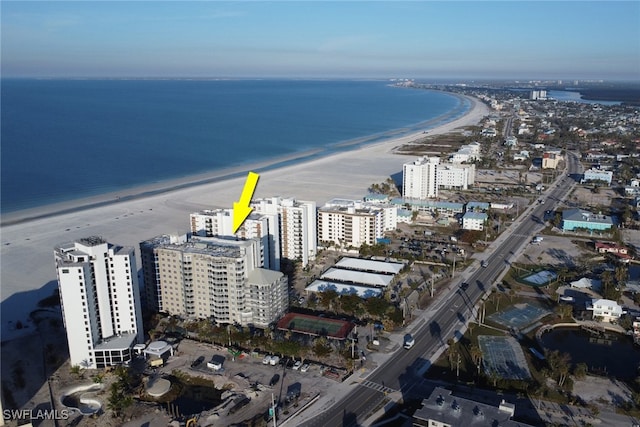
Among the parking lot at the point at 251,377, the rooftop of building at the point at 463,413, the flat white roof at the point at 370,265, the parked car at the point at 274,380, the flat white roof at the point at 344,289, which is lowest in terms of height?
the parking lot at the point at 251,377

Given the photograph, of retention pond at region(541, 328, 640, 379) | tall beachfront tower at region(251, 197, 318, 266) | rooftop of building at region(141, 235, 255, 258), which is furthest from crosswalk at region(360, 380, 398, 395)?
tall beachfront tower at region(251, 197, 318, 266)

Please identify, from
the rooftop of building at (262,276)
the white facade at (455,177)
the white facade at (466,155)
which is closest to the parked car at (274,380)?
the rooftop of building at (262,276)

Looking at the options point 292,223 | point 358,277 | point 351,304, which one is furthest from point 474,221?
point 351,304

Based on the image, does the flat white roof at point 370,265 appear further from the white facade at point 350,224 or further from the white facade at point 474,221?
the white facade at point 474,221

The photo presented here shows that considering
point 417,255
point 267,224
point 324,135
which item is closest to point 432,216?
point 417,255

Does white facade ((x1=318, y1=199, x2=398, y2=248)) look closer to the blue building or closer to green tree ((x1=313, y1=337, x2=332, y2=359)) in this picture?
green tree ((x1=313, y1=337, x2=332, y2=359))

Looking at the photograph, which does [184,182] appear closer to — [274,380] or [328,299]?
[328,299]
